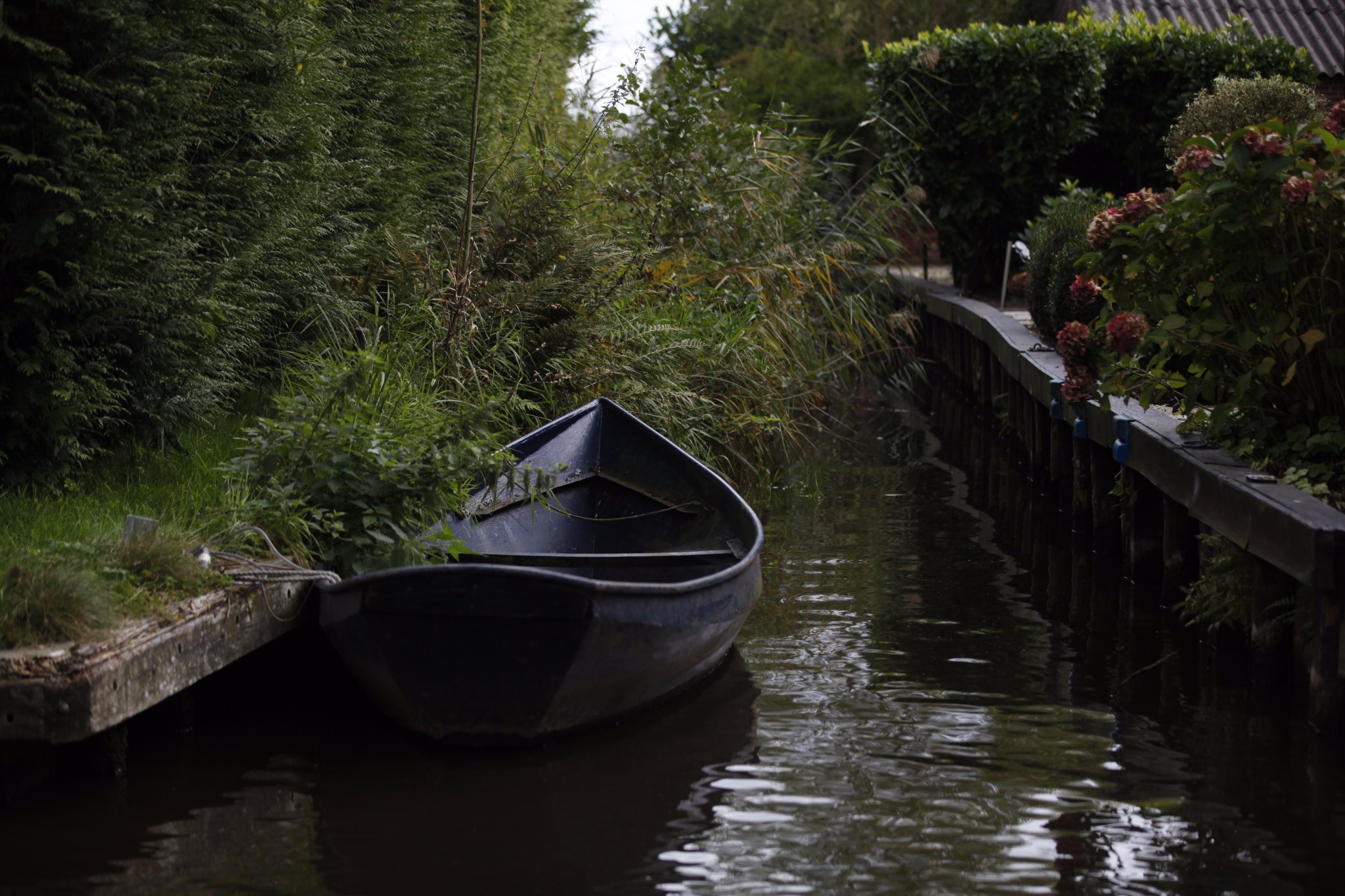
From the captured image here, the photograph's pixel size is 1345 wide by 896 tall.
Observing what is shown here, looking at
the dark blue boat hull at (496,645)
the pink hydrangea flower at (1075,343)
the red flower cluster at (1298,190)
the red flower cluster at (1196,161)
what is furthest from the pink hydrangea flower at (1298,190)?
the dark blue boat hull at (496,645)

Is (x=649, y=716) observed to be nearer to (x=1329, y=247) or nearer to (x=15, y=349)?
(x=15, y=349)

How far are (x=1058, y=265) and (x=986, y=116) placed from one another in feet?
21.4

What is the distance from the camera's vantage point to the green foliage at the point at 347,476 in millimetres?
5320

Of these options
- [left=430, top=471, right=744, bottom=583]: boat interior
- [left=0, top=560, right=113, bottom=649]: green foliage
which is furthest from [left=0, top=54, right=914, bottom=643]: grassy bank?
[left=430, top=471, right=744, bottom=583]: boat interior

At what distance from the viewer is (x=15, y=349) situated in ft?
17.1

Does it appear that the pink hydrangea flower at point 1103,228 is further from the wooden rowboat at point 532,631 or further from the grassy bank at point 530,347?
the grassy bank at point 530,347

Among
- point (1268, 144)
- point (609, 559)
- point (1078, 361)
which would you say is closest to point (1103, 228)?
point (1078, 361)

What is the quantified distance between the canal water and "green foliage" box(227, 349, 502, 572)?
62cm

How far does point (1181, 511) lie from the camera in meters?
6.86

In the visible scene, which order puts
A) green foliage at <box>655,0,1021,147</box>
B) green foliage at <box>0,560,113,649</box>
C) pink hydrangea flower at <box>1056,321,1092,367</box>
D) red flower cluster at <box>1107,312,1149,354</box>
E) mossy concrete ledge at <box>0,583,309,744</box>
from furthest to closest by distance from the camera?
green foliage at <box>655,0,1021,147</box>
pink hydrangea flower at <box>1056,321,1092,367</box>
red flower cluster at <box>1107,312,1149,354</box>
green foliage at <box>0,560,113,649</box>
mossy concrete ledge at <box>0,583,309,744</box>

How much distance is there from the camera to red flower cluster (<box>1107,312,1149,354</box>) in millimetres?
5973

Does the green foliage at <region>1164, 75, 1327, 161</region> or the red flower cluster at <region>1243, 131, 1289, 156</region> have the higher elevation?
the green foliage at <region>1164, 75, 1327, 161</region>

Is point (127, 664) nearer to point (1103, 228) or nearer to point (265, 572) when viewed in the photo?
point (265, 572)

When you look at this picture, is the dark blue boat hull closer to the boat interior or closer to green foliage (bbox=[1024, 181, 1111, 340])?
the boat interior
